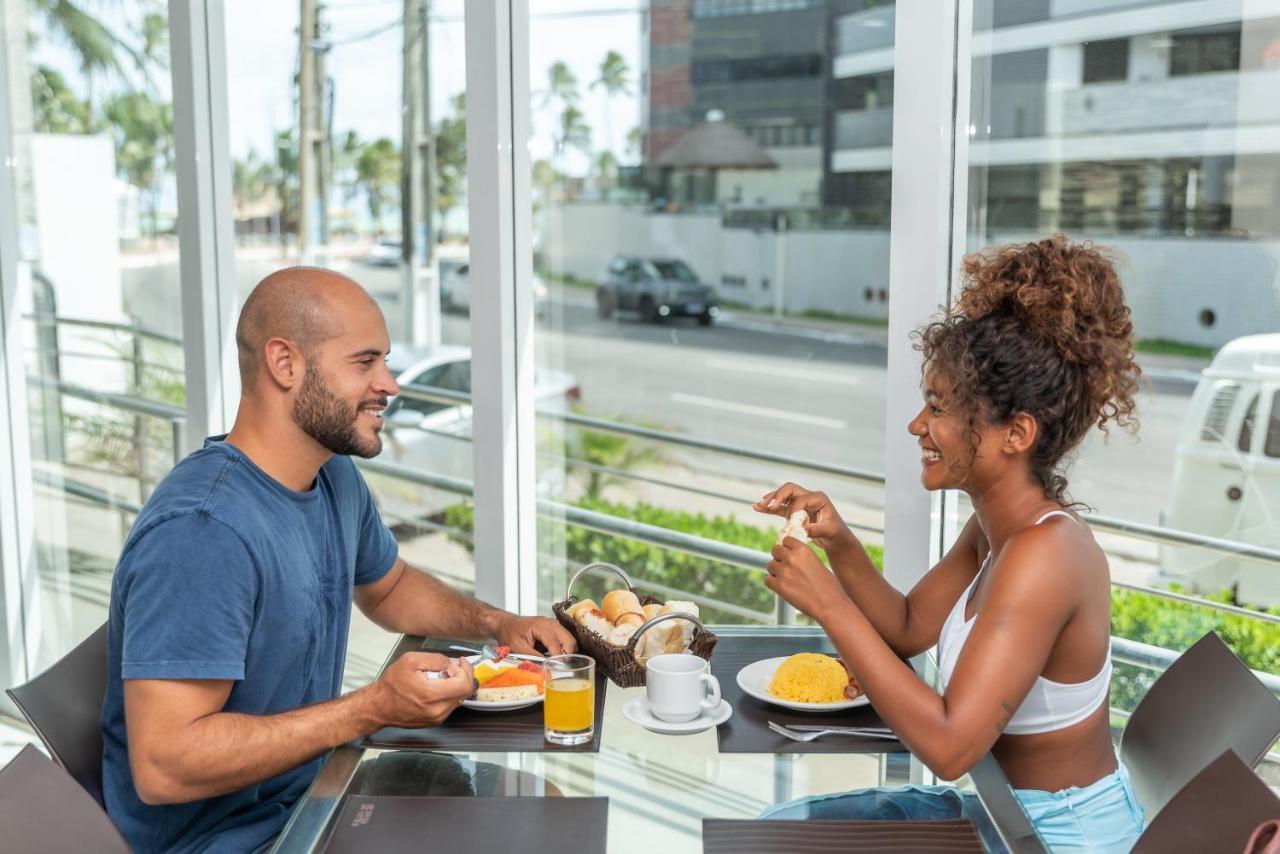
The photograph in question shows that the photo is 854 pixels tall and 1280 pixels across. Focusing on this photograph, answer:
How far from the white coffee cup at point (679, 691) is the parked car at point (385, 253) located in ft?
4.65

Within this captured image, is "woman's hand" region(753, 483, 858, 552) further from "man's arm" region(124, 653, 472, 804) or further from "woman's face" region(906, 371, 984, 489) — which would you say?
"man's arm" region(124, 653, 472, 804)

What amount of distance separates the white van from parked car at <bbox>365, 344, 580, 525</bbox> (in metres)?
1.17

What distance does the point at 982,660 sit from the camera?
1113mm

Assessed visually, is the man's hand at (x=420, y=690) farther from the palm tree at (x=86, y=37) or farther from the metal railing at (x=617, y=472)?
the palm tree at (x=86, y=37)

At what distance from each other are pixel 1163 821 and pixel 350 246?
194 cm

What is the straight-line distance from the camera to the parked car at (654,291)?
3033 mm

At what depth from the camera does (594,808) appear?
1.06 meters

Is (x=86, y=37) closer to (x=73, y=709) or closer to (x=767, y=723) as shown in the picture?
(x=73, y=709)

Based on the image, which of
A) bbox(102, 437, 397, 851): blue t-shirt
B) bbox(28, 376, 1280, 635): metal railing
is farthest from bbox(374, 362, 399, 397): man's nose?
A: bbox(28, 376, 1280, 635): metal railing

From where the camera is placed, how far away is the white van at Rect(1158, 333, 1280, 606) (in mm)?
1496

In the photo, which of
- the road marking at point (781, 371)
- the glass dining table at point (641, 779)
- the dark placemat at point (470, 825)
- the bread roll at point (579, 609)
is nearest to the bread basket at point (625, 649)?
the bread roll at point (579, 609)

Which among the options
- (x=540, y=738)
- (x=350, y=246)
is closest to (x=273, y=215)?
(x=350, y=246)

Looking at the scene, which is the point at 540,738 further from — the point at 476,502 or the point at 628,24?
the point at 628,24

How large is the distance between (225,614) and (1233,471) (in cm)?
124
